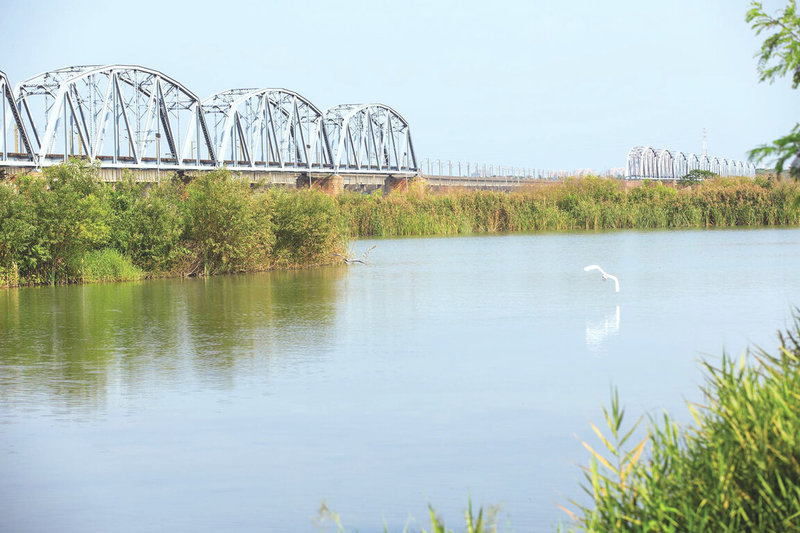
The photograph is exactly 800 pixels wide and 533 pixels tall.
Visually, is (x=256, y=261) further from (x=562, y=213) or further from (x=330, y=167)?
(x=330, y=167)

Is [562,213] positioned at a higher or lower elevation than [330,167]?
lower

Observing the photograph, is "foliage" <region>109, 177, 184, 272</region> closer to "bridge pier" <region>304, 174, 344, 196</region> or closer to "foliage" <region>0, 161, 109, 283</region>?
"foliage" <region>0, 161, 109, 283</region>

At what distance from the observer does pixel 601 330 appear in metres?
12.8

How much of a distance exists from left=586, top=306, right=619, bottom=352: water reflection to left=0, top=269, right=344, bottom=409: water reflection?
3341 mm

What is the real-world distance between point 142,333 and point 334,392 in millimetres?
5197

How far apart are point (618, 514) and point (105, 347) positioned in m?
9.27

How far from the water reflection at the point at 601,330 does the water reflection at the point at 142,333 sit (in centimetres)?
334

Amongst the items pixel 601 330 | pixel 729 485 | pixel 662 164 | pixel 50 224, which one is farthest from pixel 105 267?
pixel 662 164

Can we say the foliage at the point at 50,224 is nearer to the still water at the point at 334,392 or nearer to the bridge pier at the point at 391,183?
the still water at the point at 334,392

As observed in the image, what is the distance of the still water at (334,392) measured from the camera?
20.3ft

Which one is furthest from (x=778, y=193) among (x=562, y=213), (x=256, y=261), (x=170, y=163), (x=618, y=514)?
(x=618, y=514)

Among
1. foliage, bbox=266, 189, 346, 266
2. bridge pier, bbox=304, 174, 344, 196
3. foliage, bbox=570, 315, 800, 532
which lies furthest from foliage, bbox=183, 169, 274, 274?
bridge pier, bbox=304, 174, 344, 196

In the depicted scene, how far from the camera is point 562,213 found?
45938mm

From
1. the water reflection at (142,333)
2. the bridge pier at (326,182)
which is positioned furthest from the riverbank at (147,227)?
the bridge pier at (326,182)
